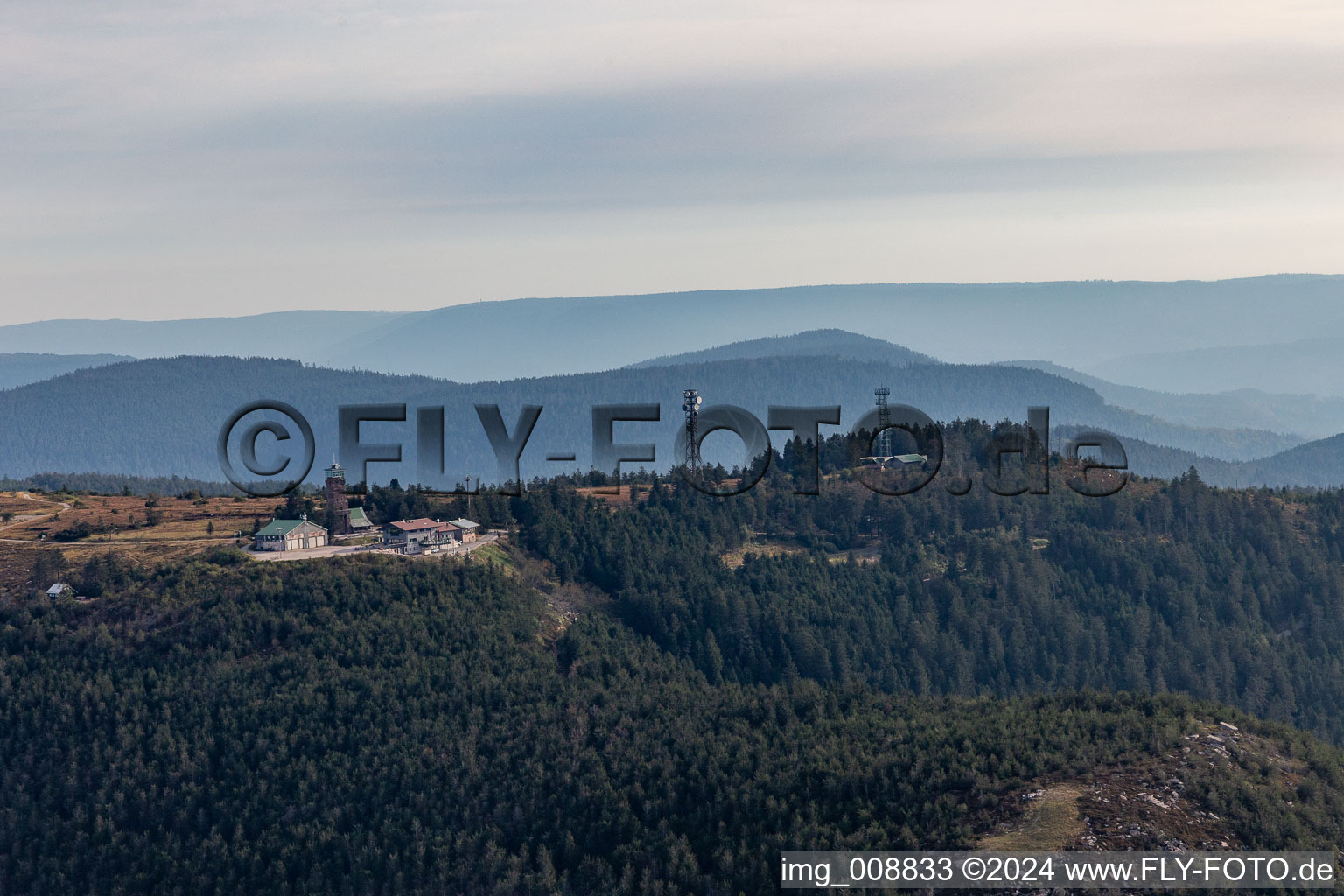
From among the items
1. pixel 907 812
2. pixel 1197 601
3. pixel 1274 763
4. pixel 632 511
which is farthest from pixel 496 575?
pixel 1197 601

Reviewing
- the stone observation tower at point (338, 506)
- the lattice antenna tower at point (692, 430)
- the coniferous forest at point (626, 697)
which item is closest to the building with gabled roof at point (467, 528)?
the coniferous forest at point (626, 697)

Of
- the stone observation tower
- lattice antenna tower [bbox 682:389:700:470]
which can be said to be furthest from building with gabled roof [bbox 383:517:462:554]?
lattice antenna tower [bbox 682:389:700:470]

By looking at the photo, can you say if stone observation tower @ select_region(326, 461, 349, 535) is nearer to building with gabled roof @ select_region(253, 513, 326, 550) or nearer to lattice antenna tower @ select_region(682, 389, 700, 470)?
building with gabled roof @ select_region(253, 513, 326, 550)

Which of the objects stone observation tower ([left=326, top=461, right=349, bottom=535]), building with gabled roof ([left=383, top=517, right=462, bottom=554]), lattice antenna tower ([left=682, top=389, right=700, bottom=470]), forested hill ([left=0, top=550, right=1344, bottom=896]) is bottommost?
forested hill ([left=0, top=550, right=1344, bottom=896])

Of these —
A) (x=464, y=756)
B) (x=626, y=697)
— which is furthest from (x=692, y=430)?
(x=464, y=756)

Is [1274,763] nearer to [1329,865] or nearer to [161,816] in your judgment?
[1329,865]

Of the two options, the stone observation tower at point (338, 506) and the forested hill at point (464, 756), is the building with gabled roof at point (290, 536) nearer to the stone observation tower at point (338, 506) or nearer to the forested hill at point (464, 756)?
the stone observation tower at point (338, 506)
